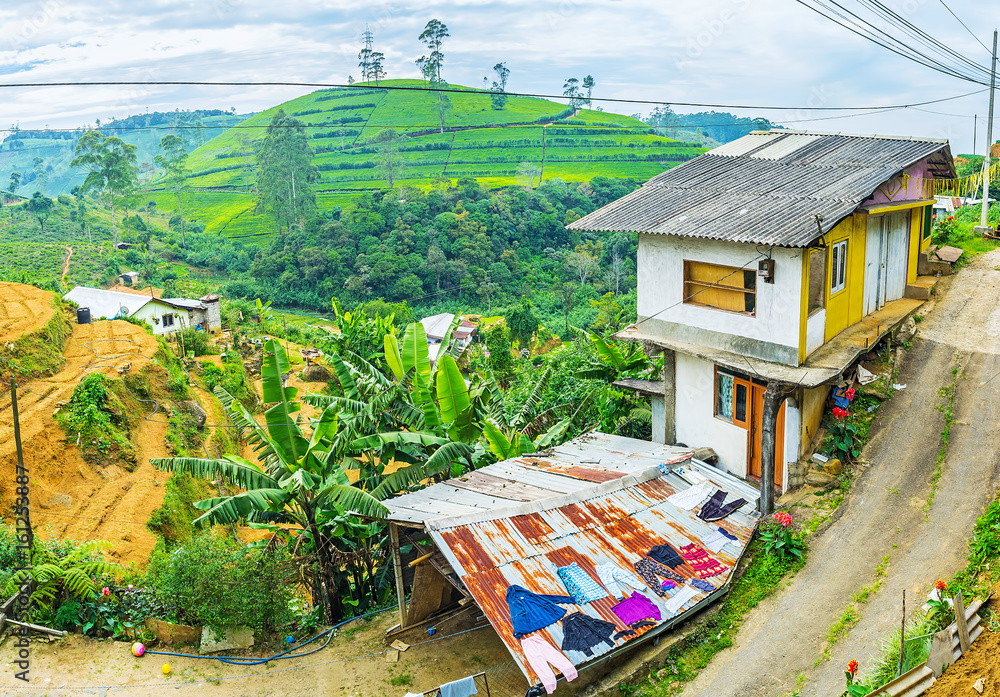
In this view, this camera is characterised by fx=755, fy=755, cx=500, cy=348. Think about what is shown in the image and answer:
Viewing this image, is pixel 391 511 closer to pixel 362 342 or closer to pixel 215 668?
pixel 215 668

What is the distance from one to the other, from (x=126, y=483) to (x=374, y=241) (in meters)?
41.4

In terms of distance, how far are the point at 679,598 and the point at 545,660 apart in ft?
7.27

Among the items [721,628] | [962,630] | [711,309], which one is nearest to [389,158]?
[711,309]

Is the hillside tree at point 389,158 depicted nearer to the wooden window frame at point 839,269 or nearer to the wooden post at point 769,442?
the wooden window frame at point 839,269

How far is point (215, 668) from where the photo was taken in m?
11.1

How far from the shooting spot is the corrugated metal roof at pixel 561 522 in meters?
9.29

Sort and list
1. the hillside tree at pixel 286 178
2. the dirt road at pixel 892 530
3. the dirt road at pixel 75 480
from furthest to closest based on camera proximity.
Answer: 1. the hillside tree at pixel 286 178
2. the dirt road at pixel 75 480
3. the dirt road at pixel 892 530

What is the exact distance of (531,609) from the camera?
8.92 meters

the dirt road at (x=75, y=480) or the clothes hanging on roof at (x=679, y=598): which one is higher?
the clothes hanging on roof at (x=679, y=598)

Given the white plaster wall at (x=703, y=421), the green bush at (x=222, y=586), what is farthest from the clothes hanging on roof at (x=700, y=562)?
the green bush at (x=222, y=586)

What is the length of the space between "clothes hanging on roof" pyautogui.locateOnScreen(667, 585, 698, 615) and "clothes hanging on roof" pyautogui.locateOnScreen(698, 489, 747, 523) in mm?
1619

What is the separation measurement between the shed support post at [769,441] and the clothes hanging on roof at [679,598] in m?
2.51

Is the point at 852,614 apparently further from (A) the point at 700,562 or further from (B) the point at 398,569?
(B) the point at 398,569

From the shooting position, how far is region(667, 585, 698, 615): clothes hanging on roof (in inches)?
373
